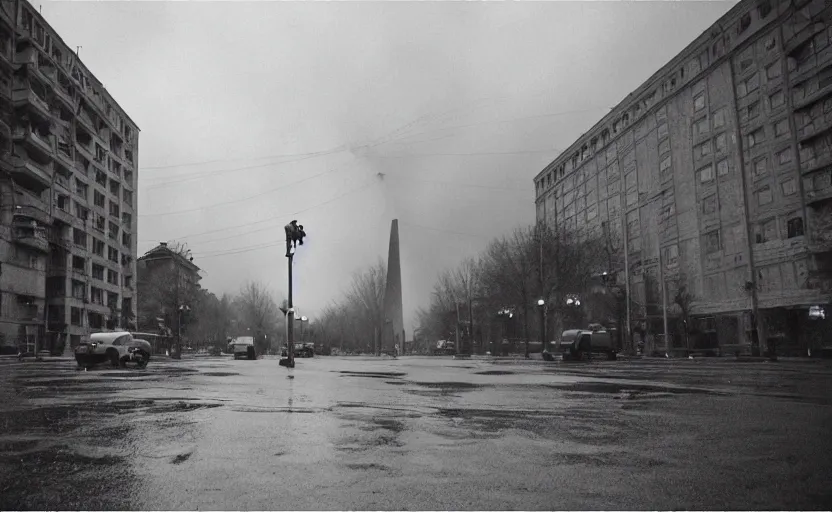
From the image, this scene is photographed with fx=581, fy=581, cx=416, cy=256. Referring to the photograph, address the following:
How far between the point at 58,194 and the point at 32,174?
7599mm

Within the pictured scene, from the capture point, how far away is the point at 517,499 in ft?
11.6

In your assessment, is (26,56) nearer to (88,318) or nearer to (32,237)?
(32,237)

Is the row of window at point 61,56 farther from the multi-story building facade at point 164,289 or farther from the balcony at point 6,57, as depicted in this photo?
the multi-story building facade at point 164,289

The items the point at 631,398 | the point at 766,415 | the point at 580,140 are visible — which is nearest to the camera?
the point at 766,415

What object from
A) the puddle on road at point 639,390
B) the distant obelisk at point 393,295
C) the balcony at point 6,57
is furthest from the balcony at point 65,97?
the puddle on road at point 639,390

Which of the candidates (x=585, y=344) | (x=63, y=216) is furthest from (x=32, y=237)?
(x=585, y=344)

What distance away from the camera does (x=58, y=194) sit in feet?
192

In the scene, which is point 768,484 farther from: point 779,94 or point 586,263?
point 586,263

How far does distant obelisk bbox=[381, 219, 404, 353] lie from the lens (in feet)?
261

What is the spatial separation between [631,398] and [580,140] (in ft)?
261

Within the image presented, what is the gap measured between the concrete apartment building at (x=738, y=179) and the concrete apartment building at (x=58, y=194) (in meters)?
51.6

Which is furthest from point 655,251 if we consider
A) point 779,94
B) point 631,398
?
point 631,398

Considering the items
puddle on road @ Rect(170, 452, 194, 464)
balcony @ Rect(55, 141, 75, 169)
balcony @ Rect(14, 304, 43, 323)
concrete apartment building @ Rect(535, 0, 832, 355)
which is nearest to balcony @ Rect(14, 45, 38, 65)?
balcony @ Rect(55, 141, 75, 169)

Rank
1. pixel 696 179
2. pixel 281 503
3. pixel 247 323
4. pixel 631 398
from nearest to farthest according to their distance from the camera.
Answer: pixel 281 503 < pixel 631 398 < pixel 696 179 < pixel 247 323
